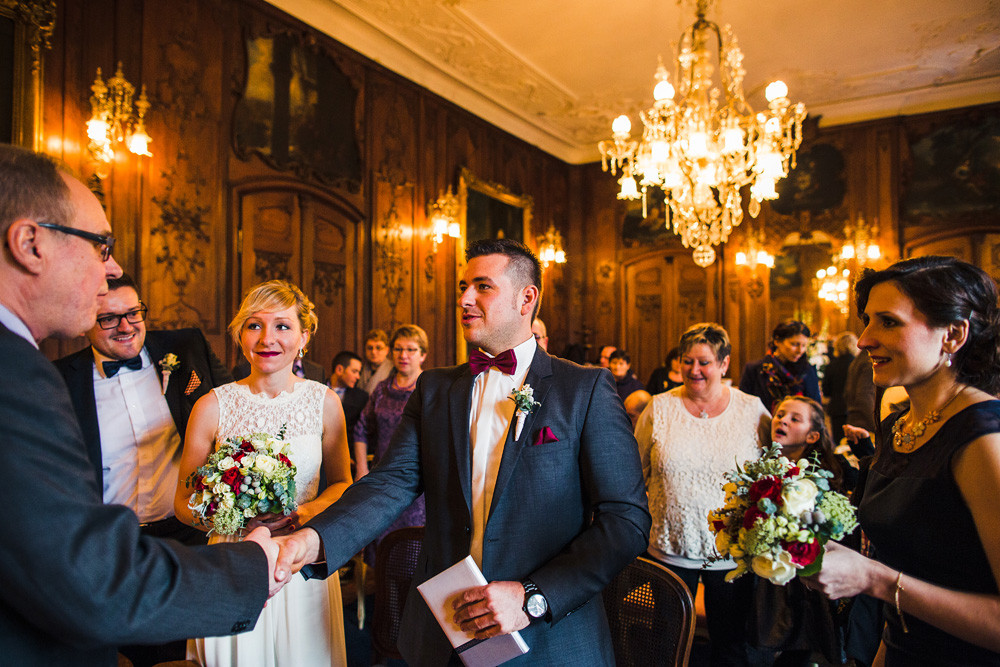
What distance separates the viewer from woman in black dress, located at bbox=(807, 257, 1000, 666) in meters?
1.48

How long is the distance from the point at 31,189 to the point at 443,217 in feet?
24.6

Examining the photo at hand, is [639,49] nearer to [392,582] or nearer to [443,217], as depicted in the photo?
[443,217]

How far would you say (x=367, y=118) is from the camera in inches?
297

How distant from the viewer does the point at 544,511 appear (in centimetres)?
179

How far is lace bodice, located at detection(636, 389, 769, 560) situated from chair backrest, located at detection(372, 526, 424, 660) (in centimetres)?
140

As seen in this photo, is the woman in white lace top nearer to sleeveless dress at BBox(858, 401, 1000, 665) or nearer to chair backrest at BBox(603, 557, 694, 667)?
chair backrest at BBox(603, 557, 694, 667)

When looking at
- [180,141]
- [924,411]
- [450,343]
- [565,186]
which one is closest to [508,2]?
[180,141]

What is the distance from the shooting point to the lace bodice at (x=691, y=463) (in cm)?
311

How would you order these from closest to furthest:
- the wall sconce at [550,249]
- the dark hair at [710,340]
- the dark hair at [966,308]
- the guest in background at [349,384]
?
the dark hair at [966,308] → the dark hair at [710,340] → the guest in background at [349,384] → the wall sconce at [550,249]

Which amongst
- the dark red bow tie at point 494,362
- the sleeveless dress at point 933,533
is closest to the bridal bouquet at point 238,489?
the dark red bow tie at point 494,362

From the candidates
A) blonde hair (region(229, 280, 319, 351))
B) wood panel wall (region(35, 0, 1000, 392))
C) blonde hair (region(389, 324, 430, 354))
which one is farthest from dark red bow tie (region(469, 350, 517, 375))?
wood panel wall (region(35, 0, 1000, 392))

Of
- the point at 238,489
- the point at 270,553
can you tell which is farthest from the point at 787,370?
the point at 270,553

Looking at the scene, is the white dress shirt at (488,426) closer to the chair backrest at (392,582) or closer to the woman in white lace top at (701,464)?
the chair backrest at (392,582)

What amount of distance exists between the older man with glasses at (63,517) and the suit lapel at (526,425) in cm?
71
